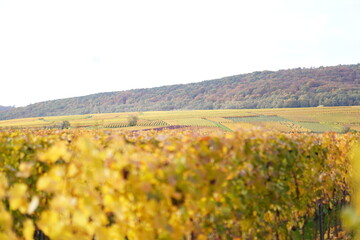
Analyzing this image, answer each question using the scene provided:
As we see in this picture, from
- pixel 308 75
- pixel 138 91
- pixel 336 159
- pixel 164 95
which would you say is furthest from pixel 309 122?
pixel 138 91

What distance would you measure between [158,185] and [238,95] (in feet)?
352

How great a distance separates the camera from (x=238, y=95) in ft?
351

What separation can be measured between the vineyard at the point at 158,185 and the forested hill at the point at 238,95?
273 ft

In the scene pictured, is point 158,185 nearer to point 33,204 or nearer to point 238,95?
point 33,204

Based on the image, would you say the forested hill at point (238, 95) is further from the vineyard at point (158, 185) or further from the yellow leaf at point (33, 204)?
the yellow leaf at point (33, 204)

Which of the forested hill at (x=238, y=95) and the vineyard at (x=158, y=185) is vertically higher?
the forested hill at (x=238, y=95)

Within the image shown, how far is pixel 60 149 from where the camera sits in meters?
2.01

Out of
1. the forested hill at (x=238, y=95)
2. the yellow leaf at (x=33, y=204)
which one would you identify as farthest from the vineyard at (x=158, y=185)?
the forested hill at (x=238, y=95)

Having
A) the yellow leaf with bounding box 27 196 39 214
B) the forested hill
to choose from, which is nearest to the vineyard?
the yellow leaf with bounding box 27 196 39 214

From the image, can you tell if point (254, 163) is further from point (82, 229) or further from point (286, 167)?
point (82, 229)

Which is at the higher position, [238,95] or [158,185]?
[238,95]

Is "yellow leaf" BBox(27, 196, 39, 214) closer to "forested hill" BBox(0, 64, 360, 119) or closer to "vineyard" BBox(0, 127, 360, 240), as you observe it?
"vineyard" BBox(0, 127, 360, 240)

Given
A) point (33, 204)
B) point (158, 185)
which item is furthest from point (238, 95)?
point (33, 204)

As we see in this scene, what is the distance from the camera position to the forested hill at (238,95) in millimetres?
85750
